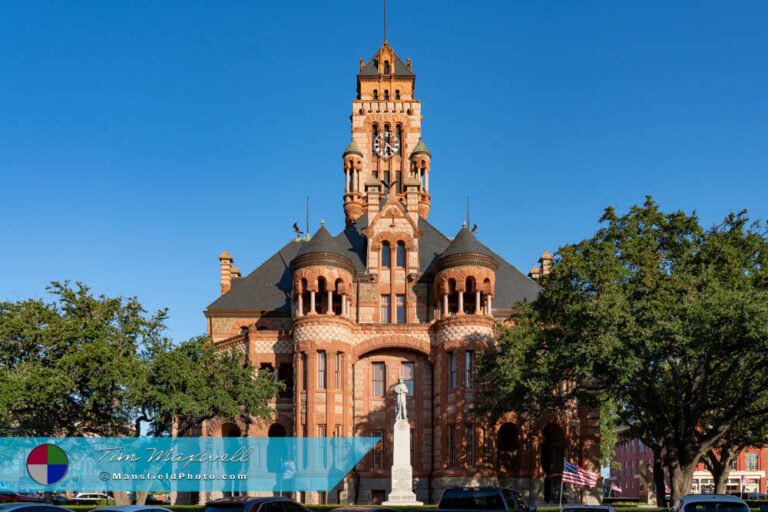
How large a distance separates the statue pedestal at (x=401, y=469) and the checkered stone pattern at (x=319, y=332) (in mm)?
9527

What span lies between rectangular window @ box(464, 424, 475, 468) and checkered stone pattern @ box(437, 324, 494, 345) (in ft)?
18.6

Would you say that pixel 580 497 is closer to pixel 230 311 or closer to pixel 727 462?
pixel 727 462

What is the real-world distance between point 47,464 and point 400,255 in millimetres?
26671

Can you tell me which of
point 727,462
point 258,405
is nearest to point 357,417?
point 258,405

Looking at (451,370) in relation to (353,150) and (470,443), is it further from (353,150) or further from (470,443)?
(353,150)

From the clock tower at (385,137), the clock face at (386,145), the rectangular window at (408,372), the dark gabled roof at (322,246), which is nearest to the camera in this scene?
the dark gabled roof at (322,246)

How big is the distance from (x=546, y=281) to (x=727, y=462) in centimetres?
2104

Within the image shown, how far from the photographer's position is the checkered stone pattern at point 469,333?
55750 mm

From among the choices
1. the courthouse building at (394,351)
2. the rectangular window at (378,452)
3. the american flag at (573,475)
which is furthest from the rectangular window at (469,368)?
the american flag at (573,475)

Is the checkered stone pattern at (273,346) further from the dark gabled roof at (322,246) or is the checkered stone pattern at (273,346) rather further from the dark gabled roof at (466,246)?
the dark gabled roof at (466,246)

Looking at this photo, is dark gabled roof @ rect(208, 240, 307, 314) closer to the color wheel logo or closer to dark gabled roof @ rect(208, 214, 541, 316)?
dark gabled roof @ rect(208, 214, 541, 316)

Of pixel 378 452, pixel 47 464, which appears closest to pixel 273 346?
pixel 378 452

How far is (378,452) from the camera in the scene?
5728 cm

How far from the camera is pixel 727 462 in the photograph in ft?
180
